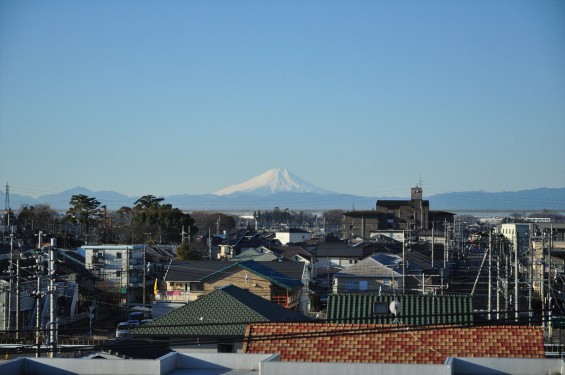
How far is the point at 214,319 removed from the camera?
676 inches

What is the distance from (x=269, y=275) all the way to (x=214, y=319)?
13.9 m

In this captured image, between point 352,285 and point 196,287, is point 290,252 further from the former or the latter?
point 196,287

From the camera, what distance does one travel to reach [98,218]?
5638cm

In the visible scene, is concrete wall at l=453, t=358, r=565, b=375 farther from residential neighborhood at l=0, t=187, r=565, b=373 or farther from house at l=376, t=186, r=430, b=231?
house at l=376, t=186, r=430, b=231

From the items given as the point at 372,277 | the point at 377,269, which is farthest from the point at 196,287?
the point at 377,269

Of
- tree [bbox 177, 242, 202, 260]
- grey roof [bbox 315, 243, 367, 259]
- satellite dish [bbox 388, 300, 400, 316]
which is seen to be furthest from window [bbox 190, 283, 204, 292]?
satellite dish [bbox 388, 300, 400, 316]

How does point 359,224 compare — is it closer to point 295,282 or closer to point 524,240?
point 524,240

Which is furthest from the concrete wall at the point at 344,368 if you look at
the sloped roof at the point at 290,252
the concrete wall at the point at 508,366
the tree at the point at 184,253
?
the sloped roof at the point at 290,252

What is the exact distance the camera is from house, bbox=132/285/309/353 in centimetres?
1575

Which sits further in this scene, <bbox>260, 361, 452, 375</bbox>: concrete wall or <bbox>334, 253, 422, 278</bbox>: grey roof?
<bbox>334, 253, 422, 278</bbox>: grey roof

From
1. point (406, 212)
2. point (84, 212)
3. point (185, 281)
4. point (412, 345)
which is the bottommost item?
point (185, 281)

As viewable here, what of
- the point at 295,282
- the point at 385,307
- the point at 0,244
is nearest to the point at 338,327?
the point at 385,307

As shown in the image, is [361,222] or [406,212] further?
[361,222]

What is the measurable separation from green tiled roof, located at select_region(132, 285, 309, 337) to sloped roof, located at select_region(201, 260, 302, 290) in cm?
1119
